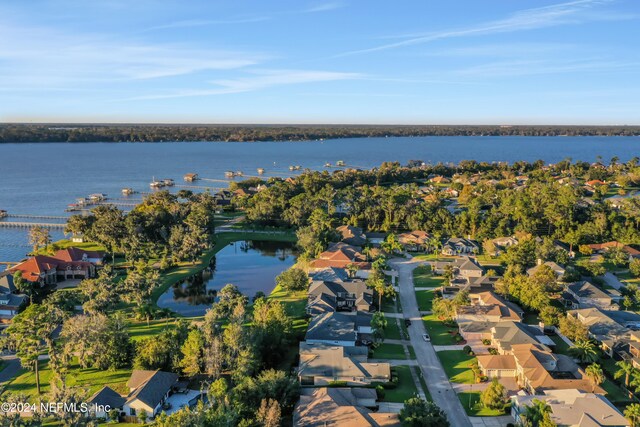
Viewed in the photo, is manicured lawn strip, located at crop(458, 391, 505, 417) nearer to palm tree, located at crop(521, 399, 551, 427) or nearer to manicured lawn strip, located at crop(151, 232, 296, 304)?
palm tree, located at crop(521, 399, 551, 427)

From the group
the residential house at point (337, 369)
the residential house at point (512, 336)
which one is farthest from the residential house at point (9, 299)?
the residential house at point (512, 336)

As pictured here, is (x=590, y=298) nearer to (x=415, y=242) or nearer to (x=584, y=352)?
(x=584, y=352)

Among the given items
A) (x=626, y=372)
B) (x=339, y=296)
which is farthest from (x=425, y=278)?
(x=626, y=372)

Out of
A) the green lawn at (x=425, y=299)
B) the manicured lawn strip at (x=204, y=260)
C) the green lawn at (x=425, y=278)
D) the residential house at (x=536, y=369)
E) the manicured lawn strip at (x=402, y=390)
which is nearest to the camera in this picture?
the manicured lawn strip at (x=402, y=390)

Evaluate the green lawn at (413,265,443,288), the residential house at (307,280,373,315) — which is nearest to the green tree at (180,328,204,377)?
the residential house at (307,280,373,315)

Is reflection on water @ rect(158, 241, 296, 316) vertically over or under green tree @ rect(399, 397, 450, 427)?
under

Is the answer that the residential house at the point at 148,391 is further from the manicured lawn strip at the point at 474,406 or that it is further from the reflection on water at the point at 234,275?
the manicured lawn strip at the point at 474,406
